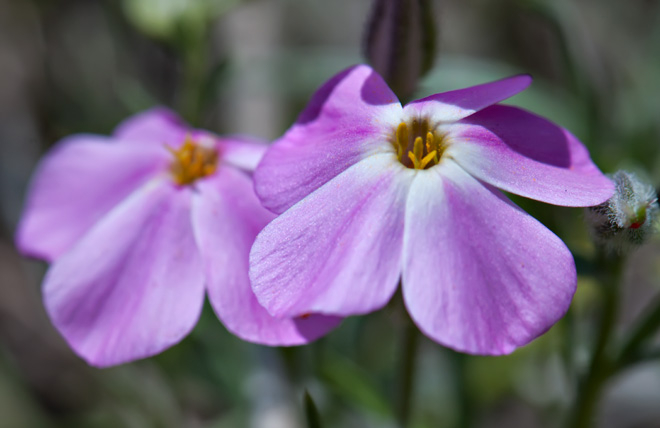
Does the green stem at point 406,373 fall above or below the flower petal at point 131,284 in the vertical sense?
below

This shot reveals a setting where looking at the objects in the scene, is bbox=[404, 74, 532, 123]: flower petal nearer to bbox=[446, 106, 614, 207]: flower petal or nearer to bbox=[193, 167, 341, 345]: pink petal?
bbox=[446, 106, 614, 207]: flower petal

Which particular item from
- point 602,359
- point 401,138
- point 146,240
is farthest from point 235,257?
point 602,359

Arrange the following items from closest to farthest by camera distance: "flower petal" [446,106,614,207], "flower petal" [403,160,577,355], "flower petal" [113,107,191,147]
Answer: "flower petal" [403,160,577,355]
"flower petal" [446,106,614,207]
"flower petal" [113,107,191,147]

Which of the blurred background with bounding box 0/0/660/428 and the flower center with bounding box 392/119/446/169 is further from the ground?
the flower center with bounding box 392/119/446/169

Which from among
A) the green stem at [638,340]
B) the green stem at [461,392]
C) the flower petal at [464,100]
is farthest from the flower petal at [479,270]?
the green stem at [461,392]

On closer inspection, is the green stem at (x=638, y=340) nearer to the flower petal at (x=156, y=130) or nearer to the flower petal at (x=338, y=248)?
the flower petal at (x=338, y=248)

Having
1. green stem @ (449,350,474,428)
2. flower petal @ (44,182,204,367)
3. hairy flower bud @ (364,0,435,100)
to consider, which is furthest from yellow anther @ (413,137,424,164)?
green stem @ (449,350,474,428)

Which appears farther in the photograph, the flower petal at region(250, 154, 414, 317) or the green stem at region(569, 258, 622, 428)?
the green stem at region(569, 258, 622, 428)
